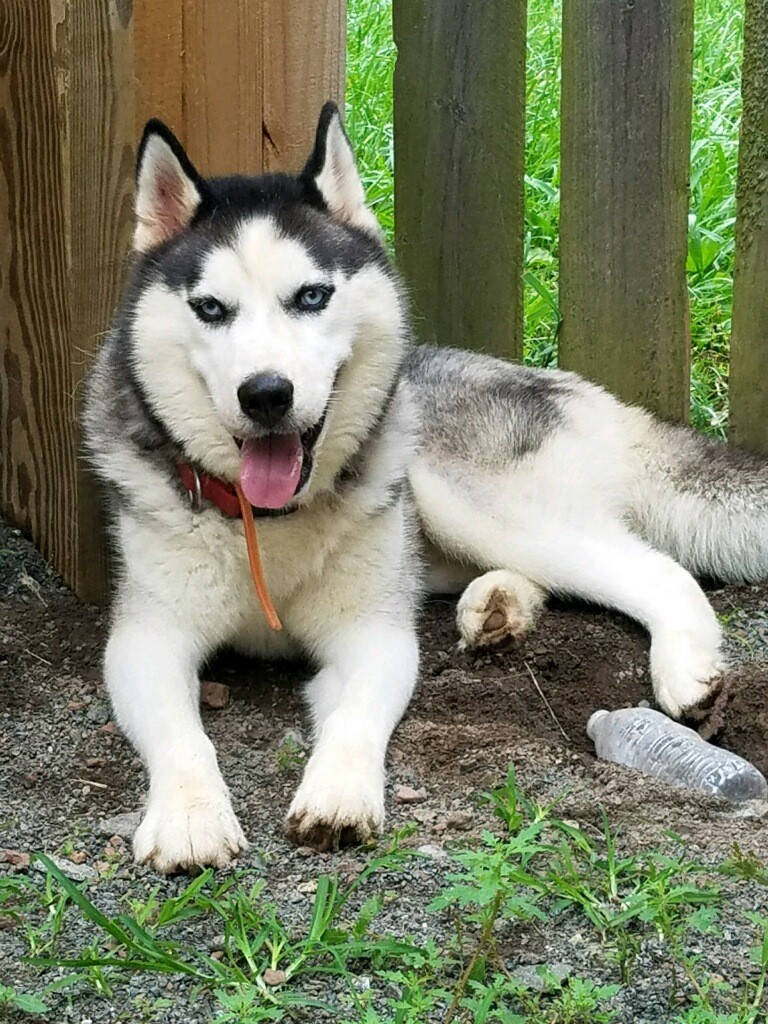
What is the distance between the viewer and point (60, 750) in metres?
3.16

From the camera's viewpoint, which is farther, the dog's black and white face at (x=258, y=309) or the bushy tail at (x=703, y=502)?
the bushy tail at (x=703, y=502)

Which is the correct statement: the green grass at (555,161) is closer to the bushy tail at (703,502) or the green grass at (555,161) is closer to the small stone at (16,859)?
the bushy tail at (703,502)

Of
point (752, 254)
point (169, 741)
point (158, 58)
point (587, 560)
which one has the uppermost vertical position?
point (158, 58)

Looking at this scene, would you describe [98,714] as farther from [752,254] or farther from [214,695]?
[752,254]

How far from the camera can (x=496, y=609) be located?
3705mm

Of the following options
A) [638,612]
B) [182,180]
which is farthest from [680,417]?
[182,180]

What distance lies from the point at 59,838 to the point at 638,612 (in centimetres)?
181

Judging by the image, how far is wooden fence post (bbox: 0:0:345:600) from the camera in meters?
3.56

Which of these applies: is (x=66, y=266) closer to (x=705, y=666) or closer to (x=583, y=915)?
(x=705, y=666)

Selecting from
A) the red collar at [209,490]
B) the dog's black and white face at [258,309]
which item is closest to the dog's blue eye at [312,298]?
the dog's black and white face at [258,309]

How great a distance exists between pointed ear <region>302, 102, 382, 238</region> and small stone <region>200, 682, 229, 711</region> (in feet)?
4.29

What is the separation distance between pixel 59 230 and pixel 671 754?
2.24m

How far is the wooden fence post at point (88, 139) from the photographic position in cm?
356

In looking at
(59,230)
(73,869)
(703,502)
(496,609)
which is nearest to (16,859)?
(73,869)
